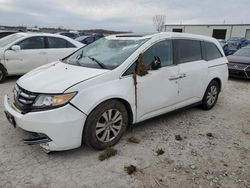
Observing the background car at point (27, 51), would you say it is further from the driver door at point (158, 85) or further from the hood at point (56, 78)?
the driver door at point (158, 85)

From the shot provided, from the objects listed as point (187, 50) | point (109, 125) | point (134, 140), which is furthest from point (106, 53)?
point (187, 50)

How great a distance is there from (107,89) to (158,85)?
98 cm

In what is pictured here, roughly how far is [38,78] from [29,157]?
1060 mm

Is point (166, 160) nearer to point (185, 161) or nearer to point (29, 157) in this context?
point (185, 161)

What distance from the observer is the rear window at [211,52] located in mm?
4821

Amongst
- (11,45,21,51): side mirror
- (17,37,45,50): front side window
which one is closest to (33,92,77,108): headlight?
(11,45,21,51): side mirror

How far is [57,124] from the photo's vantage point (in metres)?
2.76

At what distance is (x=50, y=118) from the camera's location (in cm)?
275

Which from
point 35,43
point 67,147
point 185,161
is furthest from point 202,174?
point 35,43

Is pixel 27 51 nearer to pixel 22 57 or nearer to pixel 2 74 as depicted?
pixel 22 57

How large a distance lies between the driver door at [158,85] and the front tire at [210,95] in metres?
1.14

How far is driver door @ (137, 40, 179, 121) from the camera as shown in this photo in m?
3.50

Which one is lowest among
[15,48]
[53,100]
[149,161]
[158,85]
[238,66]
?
[238,66]

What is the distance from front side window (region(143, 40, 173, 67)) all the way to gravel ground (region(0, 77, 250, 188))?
116 centimetres
